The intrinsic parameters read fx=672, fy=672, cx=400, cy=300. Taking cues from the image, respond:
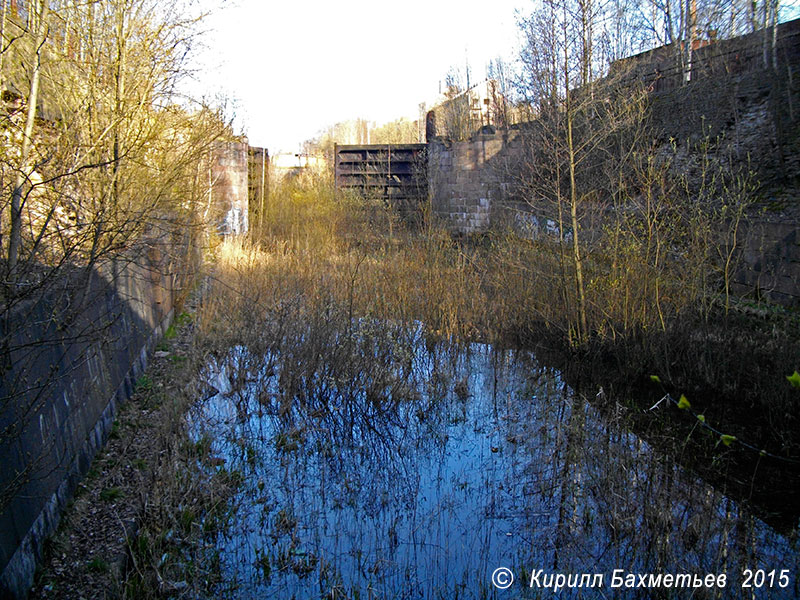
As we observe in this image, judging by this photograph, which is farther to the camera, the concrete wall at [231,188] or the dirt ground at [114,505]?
the concrete wall at [231,188]

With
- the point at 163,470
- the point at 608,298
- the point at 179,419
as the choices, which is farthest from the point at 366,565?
the point at 608,298

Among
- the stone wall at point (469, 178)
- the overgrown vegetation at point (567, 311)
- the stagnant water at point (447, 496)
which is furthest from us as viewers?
the stone wall at point (469, 178)

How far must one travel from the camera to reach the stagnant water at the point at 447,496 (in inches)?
163

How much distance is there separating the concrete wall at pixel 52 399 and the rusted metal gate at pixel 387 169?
45.6ft

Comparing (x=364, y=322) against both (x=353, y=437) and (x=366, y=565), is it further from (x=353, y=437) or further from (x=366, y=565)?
(x=366, y=565)

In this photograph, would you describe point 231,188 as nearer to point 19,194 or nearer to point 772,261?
point 772,261

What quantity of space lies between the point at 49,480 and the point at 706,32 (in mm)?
18943

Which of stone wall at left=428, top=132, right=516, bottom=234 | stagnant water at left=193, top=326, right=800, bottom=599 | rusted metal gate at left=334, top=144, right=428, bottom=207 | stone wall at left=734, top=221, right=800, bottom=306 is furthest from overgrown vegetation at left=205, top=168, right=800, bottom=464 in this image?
rusted metal gate at left=334, top=144, right=428, bottom=207

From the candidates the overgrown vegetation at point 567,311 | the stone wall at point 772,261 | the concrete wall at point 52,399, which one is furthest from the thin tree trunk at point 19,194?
the stone wall at point 772,261

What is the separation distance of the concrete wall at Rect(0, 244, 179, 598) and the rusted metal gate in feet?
45.6

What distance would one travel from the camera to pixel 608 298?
323 inches

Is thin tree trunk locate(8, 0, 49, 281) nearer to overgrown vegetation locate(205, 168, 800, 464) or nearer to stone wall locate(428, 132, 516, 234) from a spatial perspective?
overgrown vegetation locate(205, 168, 800, 464)

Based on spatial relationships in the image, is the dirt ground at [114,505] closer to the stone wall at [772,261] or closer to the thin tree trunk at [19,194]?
the thin tree trunk at [19,194]

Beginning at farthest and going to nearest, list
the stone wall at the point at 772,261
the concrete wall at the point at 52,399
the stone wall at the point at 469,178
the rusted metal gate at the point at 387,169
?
the rusted metal gate at the point at 387,169, the stone wall at the point at 469,178, the stone wall at the point at 772,261, the concrete wall at the point at 52,399
